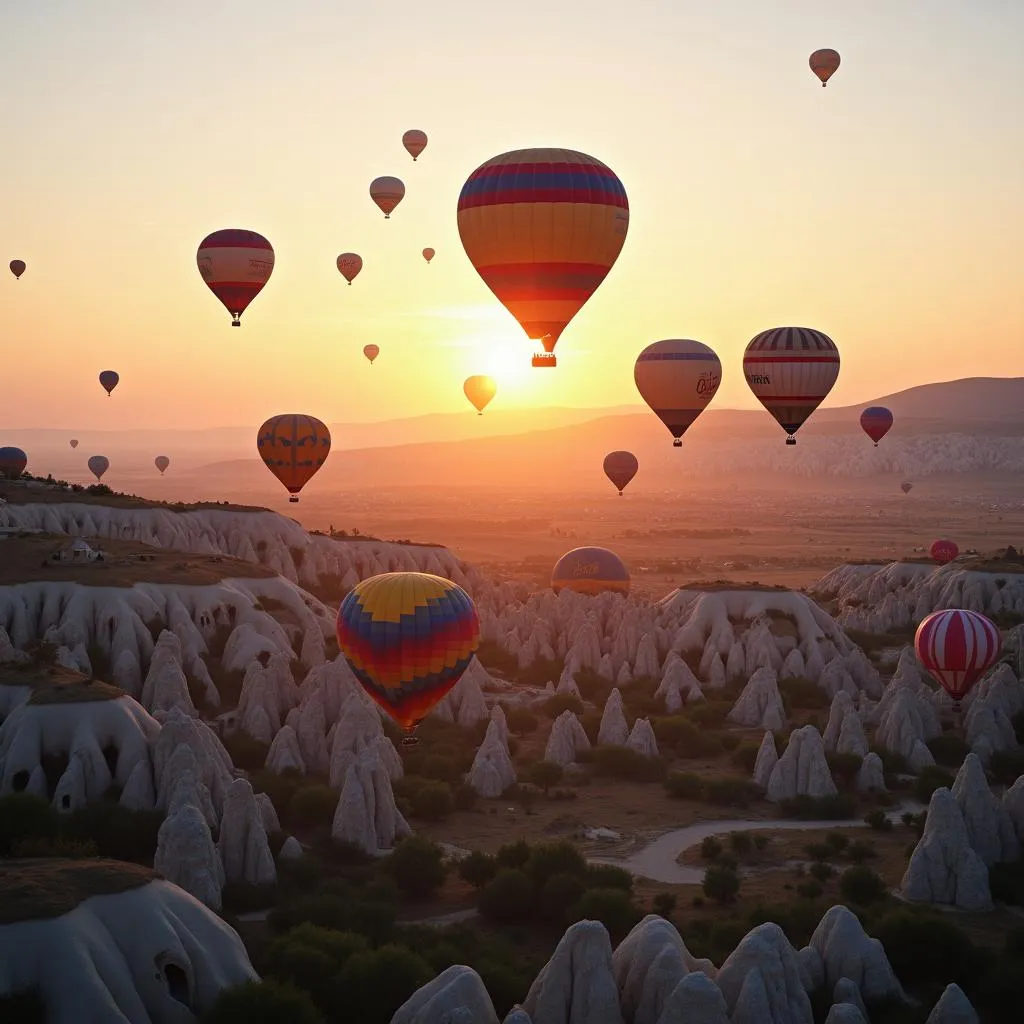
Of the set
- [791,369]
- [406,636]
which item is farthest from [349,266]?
[406,636]

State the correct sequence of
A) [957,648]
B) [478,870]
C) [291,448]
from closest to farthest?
[478,870] → [957,648] → [291,448]

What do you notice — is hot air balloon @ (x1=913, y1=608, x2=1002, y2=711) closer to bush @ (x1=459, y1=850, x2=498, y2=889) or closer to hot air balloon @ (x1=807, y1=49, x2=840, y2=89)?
A: bush @ (x1=459, y1=850, x2=498, y2=889)

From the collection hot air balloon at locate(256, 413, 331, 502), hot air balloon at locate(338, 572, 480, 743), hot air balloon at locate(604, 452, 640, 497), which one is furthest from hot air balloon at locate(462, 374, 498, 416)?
hot air balloon at locate(338, 572, 480, 743)

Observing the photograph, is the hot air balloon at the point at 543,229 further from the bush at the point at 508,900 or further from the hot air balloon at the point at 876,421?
the hot air balloon at the point at 876,421

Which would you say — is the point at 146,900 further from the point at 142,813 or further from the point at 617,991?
the point at 142,813

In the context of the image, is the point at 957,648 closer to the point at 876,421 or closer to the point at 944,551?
the point at 944,551

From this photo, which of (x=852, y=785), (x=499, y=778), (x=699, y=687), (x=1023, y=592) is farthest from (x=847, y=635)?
(x=499, y=778)

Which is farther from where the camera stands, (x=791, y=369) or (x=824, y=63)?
(x=824, y=63)
